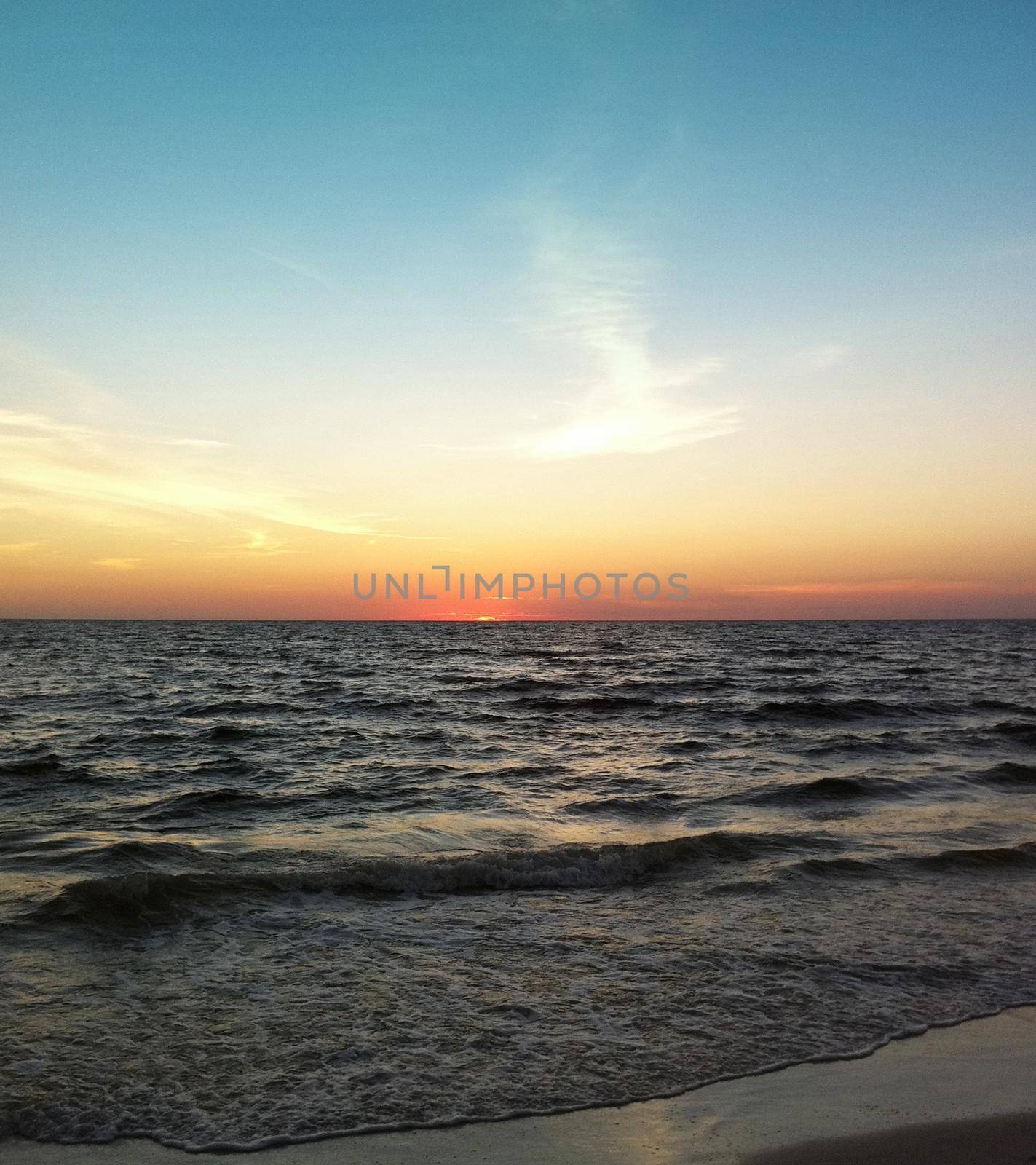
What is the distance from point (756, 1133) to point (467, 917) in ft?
14.3

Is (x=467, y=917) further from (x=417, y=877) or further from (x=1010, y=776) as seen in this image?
(x=1010, y=776)

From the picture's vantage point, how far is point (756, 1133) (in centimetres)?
479

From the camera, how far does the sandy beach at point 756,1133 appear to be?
4.57 metres

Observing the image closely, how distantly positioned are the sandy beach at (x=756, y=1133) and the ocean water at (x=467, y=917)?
17 cm

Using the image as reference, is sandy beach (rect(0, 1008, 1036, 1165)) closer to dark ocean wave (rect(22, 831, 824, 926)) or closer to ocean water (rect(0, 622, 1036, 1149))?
ocean water (rect(0, 622, 1036, 1149))

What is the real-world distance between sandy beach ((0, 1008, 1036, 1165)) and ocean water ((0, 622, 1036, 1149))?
17 centimetres

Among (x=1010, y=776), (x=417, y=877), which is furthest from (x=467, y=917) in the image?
(x=1010, y=776)

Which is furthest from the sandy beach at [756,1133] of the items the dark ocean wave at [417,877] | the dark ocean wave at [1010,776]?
the dark ocean wave at [1010,776]

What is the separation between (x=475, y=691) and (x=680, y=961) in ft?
97.8

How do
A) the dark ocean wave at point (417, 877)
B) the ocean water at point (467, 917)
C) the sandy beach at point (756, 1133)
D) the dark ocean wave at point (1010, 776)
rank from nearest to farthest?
the sandy beach at point (756, 1133) < the ocean water at point (467, 917) < the dark ocean wave at point (417, 877) < the dark ocean wave at point (1010, 776)

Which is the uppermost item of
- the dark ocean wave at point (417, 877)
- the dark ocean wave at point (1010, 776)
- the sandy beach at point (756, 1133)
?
the sandy beach at point (756, 1133)

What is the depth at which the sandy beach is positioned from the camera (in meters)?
4.57

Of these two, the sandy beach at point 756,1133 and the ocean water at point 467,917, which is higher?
the sandy beach at point 756,1133

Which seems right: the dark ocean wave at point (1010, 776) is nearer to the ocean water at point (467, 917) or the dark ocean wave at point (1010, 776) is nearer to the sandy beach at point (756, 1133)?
the ocean water at point (467, 917)
